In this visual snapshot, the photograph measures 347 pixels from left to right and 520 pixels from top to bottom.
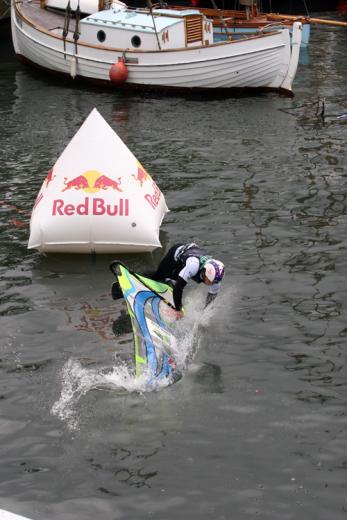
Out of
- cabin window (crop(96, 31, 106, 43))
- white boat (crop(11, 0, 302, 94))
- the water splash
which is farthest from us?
cabin window (crop(96, 31, 106, 43))

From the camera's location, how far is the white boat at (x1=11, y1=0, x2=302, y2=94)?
31.7 metres

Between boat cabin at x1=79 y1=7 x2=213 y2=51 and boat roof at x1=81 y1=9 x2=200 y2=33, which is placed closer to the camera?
boat cabin at x1=79 y1=7 x2=213 y2=51

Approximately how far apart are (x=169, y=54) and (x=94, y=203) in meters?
16.9

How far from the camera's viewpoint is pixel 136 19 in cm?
3328

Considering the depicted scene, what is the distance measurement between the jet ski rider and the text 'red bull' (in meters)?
1.94

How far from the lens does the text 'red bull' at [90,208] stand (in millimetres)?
16766

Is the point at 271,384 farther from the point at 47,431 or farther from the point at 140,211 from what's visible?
the point at 140,211

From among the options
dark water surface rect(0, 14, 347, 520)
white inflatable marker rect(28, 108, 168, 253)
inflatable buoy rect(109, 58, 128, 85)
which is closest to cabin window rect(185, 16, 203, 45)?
inflatable buoy rect(109, 58, 128, 85)

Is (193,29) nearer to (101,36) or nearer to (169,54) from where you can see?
(169,54)

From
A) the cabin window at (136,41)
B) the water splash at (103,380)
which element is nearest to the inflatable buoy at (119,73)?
the cabin window at (136,41)

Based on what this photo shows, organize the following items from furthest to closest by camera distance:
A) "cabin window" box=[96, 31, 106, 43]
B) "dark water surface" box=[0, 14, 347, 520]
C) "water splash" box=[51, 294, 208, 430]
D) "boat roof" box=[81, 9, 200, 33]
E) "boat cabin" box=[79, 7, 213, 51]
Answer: "cabin window" box=[96, 31, 106, 43]
"boat roof" box=[81, 9, 200, 33]
"boat cabin" box=[79, 7, 213, 51]
"water splash" box=[51, 294, 208, 430]
"dark water surface" box=[0, 14, 347, 520]

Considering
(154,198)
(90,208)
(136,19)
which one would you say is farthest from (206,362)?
(136,19)

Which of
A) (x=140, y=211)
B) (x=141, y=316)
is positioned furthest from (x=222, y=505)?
(x=140, y=211)

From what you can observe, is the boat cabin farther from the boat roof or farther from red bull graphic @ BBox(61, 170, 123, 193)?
red bull graphic @ BBox(61, 170, 123, 193)
